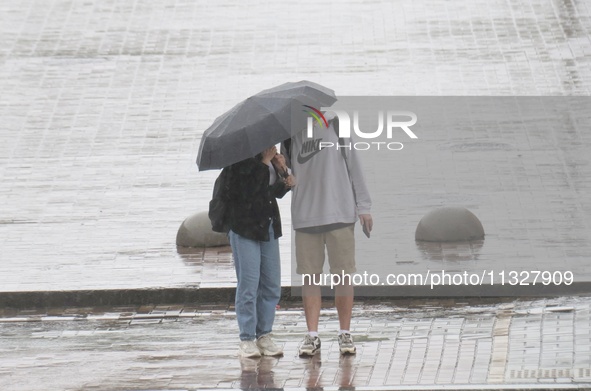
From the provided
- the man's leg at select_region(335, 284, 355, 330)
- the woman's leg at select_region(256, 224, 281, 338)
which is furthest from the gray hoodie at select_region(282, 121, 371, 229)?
the man's leg at select_region(335, 284, 355, 330)

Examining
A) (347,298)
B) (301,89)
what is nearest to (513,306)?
(347,298)

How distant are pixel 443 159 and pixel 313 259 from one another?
6.67 metres

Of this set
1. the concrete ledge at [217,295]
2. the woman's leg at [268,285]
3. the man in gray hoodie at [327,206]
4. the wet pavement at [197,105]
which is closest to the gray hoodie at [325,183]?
the man in gray hoodie at [327,206]

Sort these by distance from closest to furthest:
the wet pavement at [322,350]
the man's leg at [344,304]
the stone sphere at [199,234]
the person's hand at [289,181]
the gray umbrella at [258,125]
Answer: the wet pavement at [322,350]
the gray umbrella at [258,125]
the person's hand at [289,181]
the man's leg at [344,304]
the stone sphere at [199,234]

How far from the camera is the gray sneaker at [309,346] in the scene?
8.08 meters

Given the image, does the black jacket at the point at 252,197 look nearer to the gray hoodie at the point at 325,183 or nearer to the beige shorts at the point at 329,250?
the gray hoodie at the point at 325,183

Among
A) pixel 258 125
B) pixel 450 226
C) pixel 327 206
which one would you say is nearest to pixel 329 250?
pixel 327 206

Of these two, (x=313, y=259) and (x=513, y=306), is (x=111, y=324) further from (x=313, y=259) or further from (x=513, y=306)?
(x=513, y=306)

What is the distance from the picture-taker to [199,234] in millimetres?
12039

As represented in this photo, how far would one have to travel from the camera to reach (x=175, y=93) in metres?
17.7

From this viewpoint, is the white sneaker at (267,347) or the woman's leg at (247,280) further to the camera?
the white sneaker at (267,347)

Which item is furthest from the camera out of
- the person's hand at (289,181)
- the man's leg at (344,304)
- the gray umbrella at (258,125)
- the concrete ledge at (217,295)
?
the concrete ledge at (217,295)

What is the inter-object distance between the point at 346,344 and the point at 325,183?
1.06 metres

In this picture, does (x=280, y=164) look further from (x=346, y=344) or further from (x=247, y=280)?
(x=346, y=344)
